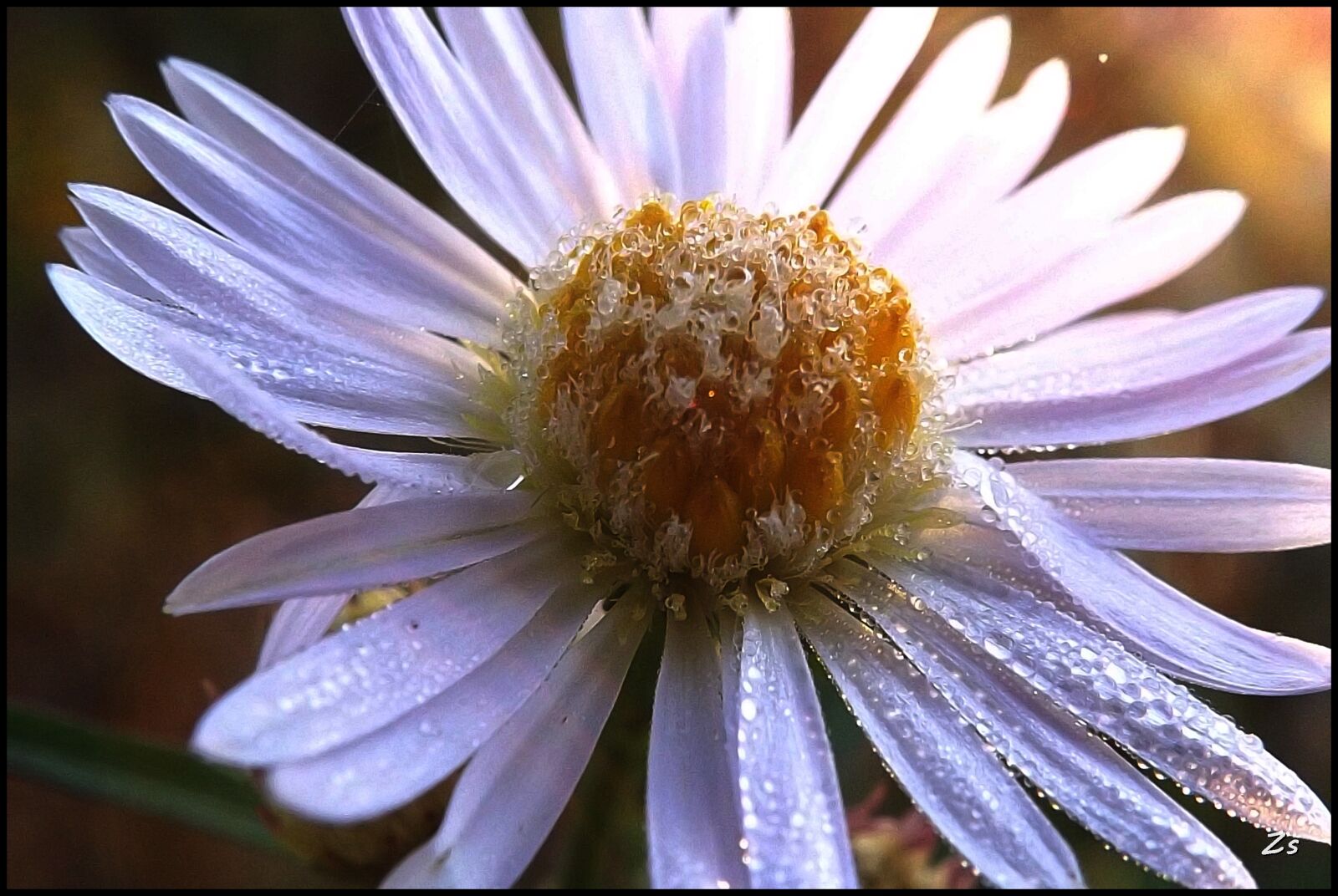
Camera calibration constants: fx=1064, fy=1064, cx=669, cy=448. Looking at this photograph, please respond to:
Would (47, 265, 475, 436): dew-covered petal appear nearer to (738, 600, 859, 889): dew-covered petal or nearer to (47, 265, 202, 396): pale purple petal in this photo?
(47, 265, 202, 396): pale purple petal

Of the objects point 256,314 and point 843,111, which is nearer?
point 256,314

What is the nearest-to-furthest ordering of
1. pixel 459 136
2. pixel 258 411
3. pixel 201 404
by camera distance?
1. pixel 258 411
2. pixel 459 136
3. pixel 201 404

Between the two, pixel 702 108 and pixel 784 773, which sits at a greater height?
pixel 702 108

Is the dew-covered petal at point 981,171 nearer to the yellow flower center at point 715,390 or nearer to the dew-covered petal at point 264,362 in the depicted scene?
the yellow flower center at point 715,390

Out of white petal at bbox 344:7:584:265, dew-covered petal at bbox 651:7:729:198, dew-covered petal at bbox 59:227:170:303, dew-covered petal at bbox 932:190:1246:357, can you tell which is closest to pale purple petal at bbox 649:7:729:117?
dew-covered petal at bbox 651:7:729:198

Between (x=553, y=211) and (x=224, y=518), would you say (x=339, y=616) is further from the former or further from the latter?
(x=224, y=518)

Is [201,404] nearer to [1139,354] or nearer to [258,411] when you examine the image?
[258,411]

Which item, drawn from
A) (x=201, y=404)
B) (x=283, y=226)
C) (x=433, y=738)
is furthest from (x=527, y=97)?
(x=201, y=404)
